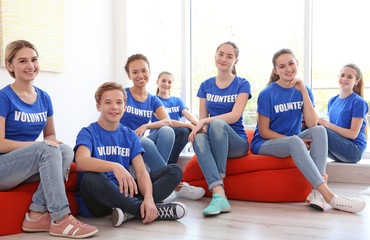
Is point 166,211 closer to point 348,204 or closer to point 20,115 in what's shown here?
point 20,115

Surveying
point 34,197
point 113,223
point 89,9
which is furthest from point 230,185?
point 89,9

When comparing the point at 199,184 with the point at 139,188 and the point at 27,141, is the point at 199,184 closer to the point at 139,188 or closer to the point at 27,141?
the point at 139,188

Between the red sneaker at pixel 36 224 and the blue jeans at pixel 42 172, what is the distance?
0.05m

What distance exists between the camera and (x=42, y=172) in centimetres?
190

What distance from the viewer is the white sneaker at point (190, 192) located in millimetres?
2727

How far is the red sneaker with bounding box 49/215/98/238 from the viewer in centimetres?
187

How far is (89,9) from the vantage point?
4.20 meters

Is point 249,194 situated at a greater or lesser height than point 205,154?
lesser

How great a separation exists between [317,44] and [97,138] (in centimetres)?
298

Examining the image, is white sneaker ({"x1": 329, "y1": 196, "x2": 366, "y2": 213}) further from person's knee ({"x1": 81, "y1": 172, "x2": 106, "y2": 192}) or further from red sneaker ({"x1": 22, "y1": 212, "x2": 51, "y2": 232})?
red sneaker ({"x1": 22, "y1": 212, "x2": 51, "y2": 232})

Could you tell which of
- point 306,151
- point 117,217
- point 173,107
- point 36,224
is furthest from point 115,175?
point 173,107

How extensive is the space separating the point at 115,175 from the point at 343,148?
2.15 meters

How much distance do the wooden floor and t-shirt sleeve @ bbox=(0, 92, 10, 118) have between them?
25.3 inches

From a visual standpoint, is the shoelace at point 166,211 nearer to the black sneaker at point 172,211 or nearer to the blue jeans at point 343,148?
the black sneaker at point 172,211
